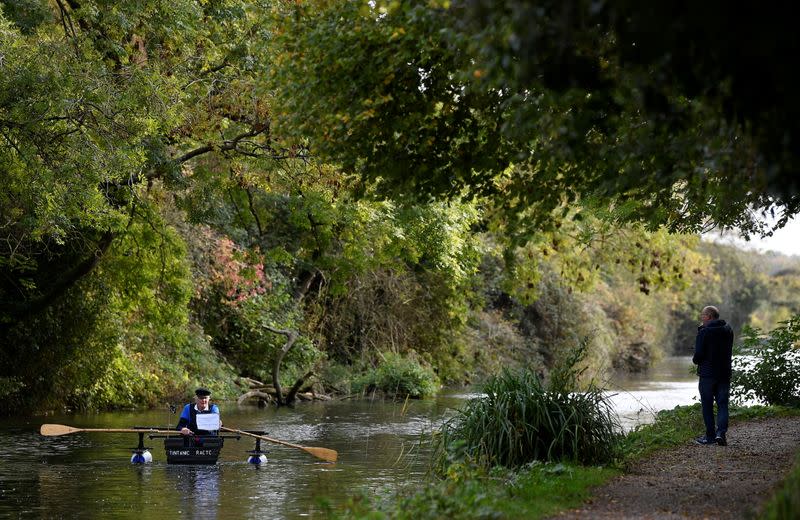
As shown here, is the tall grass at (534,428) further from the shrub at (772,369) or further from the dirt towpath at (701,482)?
the shrub at (772,369)

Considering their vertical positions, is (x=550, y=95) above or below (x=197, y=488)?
above

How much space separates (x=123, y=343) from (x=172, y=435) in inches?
419

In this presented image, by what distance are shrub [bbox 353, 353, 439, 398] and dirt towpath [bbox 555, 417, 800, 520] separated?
1672cm

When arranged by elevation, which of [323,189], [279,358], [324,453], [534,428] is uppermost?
[323,189]

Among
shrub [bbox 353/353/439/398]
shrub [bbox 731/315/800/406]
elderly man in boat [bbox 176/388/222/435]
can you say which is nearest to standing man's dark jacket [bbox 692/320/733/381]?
shrub [bbox 731/315/800/406]

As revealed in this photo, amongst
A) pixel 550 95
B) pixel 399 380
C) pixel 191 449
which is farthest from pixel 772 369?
pixel 399 380

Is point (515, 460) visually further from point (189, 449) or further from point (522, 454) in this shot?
point (189, 449)

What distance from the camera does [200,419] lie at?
17.6 meters

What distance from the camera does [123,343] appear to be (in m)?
27.5

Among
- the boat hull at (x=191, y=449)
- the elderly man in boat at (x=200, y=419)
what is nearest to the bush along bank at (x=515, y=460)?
the boat hull at (x=191, y=449)

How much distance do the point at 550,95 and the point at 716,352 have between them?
7.01m

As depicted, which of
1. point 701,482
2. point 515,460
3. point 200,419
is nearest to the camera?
point 701,482

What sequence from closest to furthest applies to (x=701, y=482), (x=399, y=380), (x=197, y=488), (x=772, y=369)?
1. (x=701, y=482)
2. (x=197, y=488)
3. (x=772, y=369)
4. (x=399, y=380)

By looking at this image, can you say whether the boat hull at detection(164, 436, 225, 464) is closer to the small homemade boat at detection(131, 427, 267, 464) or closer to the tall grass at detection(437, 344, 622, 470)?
the small homemade boat at detection(131, 427, 267, 464)
